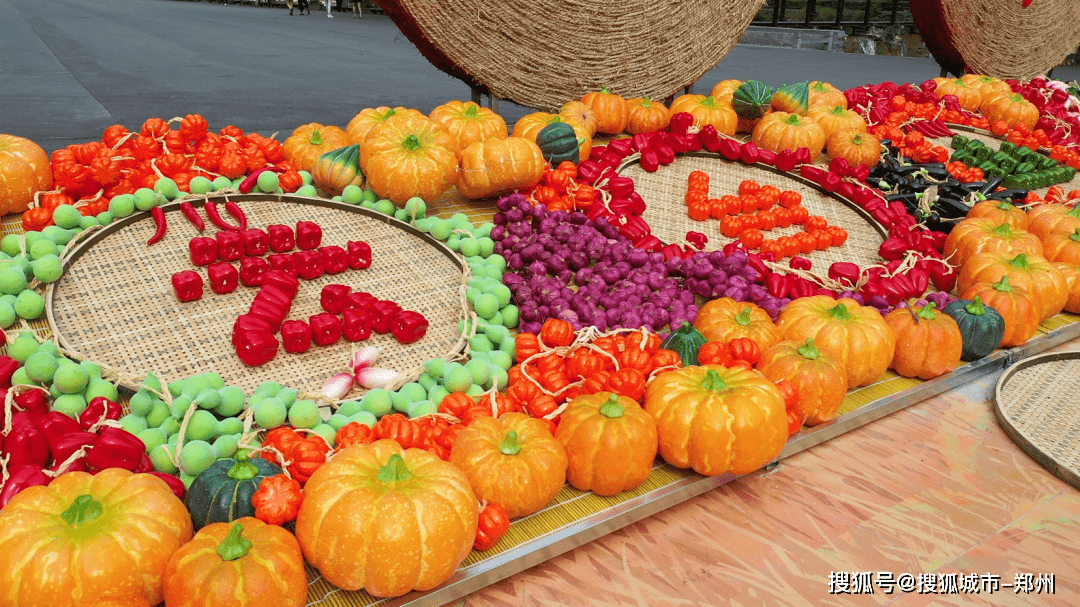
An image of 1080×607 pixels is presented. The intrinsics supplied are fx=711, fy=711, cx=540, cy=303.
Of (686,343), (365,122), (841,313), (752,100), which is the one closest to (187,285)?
(365,122)

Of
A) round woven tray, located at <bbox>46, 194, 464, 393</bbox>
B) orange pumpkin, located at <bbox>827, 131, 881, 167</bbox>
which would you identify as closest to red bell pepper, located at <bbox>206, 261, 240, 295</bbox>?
round woven tray, located at <bbox>46, 194, 464, 393</bbox>

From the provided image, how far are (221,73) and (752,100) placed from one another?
21.0 ft

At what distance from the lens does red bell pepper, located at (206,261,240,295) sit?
2.04m

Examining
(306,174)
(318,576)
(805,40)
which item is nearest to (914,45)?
(805,40)

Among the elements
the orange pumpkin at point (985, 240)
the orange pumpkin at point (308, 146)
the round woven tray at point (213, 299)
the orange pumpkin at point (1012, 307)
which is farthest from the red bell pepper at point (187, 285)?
the orange pumpkin at point (985, 240)

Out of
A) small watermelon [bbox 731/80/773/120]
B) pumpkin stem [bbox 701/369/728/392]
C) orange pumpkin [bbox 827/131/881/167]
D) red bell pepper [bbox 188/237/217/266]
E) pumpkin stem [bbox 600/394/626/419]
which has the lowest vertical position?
pumpkin stem [bbox 600/394/626/419]

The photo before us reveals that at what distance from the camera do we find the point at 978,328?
224 centimetres

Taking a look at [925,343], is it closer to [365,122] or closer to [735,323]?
[735,323]

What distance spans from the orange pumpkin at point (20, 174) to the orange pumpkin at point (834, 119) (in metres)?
3.52

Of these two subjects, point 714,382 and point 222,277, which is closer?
point 714,382

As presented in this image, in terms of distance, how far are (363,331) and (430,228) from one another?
1.96 ft

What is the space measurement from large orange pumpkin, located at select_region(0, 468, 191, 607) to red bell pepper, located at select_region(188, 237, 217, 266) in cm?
97

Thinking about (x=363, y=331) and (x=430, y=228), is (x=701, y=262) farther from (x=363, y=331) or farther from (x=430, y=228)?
(x=363, y=331)

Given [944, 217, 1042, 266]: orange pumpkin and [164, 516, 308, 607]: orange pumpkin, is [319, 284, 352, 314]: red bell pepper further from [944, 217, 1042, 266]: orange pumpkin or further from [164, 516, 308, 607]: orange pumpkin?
[944, 217, 1042, 266]: orange pumpkin
